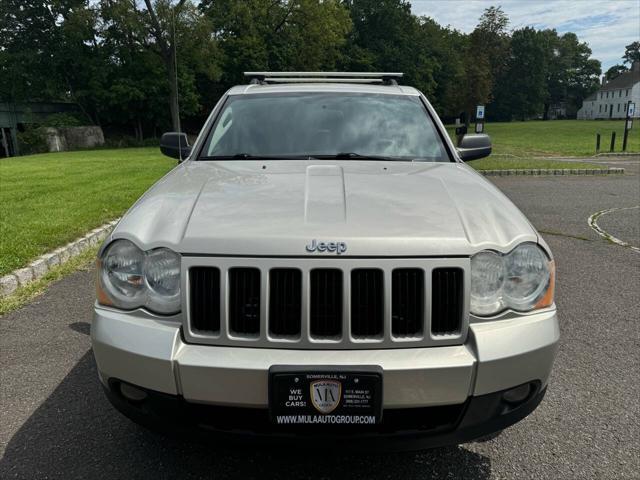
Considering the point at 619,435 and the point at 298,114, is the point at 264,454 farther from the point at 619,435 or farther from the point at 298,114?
the point at 298,114

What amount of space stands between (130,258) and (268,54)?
4308 cm

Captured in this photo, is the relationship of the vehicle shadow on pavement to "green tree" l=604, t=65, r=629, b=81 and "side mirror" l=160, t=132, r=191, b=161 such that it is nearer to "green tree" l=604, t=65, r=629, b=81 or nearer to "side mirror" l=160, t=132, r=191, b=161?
"side mirror" l=160, t=132, r=191, b=161

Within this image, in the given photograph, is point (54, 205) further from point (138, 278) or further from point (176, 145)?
point (138, 278)

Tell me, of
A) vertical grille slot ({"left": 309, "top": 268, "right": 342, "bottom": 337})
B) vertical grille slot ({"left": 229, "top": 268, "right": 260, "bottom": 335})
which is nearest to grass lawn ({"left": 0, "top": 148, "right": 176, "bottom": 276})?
vertical grille slot ({"left": 229, "top": 268, "right": 260, "bottom": 335})

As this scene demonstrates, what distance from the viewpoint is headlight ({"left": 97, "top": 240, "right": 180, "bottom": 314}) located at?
198cm

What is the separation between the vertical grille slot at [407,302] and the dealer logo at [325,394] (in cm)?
30

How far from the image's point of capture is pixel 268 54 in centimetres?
4216

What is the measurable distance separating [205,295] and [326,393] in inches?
22.5

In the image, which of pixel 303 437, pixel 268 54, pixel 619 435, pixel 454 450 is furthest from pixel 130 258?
pixel 268 54

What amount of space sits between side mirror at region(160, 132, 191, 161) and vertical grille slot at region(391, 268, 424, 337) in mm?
2420

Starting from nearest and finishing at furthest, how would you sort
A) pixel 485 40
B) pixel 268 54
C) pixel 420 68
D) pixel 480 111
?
pixel 480 111 → pixel 268 54 → pixel 420 68 → pixel 485 40

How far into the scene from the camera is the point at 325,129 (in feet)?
10.9

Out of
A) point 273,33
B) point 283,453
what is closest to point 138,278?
point 283,453

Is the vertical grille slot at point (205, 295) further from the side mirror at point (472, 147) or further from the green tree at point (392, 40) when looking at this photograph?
the green tree at point (392, 40)
